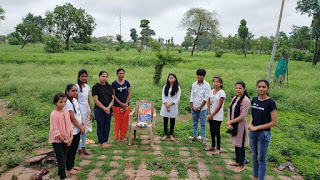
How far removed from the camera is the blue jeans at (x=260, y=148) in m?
2.92

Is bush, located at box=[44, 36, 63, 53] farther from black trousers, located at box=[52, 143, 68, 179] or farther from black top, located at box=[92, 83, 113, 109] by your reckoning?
black trousers, located at box=[52, 143, 68, 179]

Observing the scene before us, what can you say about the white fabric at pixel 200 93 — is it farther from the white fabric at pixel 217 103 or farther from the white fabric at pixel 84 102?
the white fabric at pixel 84 102

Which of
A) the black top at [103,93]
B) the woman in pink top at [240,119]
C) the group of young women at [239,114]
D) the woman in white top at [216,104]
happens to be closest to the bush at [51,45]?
the black top at [103,93]

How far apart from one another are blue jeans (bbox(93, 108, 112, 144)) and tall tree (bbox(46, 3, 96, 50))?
29650mm

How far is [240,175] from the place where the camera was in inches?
133

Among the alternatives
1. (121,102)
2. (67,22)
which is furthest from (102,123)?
(67,22)

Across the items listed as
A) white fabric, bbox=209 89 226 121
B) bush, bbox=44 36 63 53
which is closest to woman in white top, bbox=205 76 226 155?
white fabric, bbox=209 89 226 121

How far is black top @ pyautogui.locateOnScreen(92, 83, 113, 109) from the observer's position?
403cm

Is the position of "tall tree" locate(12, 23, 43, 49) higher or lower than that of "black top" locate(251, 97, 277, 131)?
higher

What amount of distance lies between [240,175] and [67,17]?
34086 mm

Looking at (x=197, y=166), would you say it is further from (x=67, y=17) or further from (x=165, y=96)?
(x=67, y=17)

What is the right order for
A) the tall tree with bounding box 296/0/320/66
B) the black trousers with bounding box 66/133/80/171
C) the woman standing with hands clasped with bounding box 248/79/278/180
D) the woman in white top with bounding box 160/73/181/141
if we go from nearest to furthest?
the woman standing with hands clasped with bounding box 248/79/278/180
the black trousers with bounding box 66/133/80/171
the woman in white top with bounding box 160/73/181/141
the tall tree with bounding box 296/0/320/66

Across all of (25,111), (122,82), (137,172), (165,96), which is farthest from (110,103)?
(25,111)

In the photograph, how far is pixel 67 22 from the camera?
31109 mm
